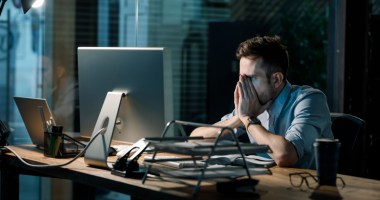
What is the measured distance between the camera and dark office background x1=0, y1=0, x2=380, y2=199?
401 centimetres

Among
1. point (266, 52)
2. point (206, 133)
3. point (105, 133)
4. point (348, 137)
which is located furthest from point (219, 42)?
point (105, 133)

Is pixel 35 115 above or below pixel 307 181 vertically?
above

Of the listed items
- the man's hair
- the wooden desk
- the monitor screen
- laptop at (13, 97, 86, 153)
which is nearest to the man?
the man's hair

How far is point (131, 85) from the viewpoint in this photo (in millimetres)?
2414

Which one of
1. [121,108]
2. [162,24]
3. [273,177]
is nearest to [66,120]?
[162,24]

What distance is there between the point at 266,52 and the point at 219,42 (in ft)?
7.30

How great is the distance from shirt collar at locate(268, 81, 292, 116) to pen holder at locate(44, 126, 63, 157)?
860mm

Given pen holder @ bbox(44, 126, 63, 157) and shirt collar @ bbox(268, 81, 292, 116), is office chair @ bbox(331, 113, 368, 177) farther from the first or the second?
pen holder @ bbox(44, 126, 63, 157)

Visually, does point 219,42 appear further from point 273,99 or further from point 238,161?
point 238,161

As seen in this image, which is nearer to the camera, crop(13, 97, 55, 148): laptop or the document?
the document

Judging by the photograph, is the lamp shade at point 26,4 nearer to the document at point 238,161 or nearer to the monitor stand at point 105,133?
the monitor stand at point 105,133

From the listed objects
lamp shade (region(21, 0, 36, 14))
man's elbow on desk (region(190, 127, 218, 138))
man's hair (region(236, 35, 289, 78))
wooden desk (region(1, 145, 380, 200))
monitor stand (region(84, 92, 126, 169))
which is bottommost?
wooden desk (region(1, 145, 380, 200))

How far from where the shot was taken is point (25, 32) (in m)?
4.27

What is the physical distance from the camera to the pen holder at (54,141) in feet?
8.50
